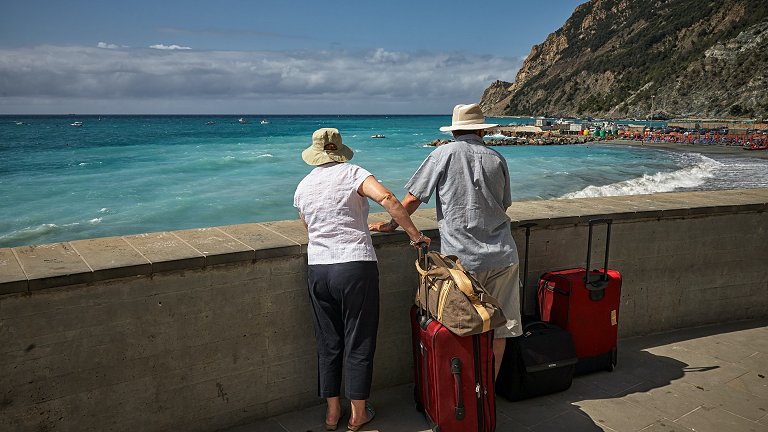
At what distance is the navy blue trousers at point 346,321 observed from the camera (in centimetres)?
312

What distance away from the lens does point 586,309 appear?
4031mm

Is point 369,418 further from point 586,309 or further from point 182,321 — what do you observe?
point 586,309

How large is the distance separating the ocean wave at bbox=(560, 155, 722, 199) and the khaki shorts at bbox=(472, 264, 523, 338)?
20.8 metres

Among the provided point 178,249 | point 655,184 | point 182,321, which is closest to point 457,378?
point 182,321

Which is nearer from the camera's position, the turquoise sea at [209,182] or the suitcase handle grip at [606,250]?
the suitcase handle grip at [606,250]

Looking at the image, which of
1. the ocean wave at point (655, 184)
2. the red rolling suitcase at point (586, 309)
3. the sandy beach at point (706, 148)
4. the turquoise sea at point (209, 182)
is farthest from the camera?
the sandy beach at point (706, 148)

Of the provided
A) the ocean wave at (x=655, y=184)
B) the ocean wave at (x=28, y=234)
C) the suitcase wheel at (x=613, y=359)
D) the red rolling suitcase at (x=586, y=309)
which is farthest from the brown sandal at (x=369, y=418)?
the ocean wave at (x=655, y=184)

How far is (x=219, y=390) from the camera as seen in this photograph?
3336 mm

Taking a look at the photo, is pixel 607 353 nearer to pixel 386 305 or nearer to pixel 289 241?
pixel 386 305

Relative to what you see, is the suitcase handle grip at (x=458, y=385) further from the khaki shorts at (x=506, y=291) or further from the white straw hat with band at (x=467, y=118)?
the white straw hat with band at (x=467, y=118)

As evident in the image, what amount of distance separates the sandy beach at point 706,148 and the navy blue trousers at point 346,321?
153ft

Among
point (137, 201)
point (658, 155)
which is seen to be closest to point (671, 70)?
point (658, 155)

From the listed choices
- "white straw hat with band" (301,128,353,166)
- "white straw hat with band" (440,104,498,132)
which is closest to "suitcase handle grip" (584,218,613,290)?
"white straw hat with band" (440,104,498,132)

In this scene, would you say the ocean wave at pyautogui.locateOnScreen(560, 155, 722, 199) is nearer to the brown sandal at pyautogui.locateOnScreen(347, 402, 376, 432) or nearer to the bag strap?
the brown sandal at pyautogui.locateOnScreen(347, 402, 376, 432)
